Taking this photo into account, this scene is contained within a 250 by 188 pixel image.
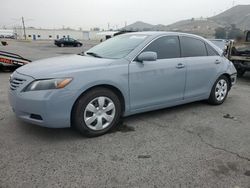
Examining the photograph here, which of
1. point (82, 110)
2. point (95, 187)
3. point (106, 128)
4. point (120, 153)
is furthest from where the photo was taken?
point (106, 128)

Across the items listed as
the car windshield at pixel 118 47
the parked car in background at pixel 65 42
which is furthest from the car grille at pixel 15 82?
the parked car in background at pixel 65 42

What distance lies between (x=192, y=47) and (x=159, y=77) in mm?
1182

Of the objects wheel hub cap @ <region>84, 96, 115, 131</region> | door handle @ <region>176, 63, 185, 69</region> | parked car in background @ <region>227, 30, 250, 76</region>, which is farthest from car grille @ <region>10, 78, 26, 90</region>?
parked car in background @ <region>227, 30, 250, 76</region>

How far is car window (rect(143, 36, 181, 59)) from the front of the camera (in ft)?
14.0

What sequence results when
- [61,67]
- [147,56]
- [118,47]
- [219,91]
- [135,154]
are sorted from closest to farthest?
[135,154]
[61,67]
[147,56]
[118,47]
[219,91]

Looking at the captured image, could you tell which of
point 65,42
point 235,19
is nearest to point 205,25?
point 235,19

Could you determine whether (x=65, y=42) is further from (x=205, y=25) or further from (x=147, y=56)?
(x=205, y=25)

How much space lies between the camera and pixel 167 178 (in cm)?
272

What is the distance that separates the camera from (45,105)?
128 inches

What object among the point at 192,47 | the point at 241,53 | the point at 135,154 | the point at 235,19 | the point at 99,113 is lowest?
the point at 135,154

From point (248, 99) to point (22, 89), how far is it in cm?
520

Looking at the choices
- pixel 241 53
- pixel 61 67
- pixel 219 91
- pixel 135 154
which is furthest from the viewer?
pixel 241 53

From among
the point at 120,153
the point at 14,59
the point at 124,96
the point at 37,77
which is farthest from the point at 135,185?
the point at 14,59

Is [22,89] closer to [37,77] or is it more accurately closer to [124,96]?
[37,77]
